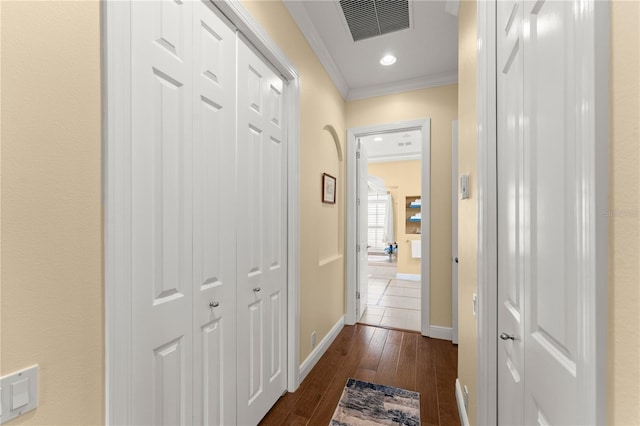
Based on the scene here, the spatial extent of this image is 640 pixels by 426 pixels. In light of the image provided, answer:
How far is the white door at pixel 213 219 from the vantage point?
121cm

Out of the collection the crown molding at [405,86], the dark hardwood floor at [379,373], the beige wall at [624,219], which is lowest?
the dark hardwood floor at [379,373]

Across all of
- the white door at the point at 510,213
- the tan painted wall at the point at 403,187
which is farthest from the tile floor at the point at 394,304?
the white door at the point at 510,213

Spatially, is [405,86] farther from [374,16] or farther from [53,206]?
[53,206]

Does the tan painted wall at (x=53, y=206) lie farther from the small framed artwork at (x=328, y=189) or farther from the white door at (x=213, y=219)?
the small framed artwork at (x=328, y=189)

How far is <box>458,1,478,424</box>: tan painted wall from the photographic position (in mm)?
1374

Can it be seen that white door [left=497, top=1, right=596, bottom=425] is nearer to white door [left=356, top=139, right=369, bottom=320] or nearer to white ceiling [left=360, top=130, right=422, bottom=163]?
white door [left=356, top=139, right=369, bottom=320]

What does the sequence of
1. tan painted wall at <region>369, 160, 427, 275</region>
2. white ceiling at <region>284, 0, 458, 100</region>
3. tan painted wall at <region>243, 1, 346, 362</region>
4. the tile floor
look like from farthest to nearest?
tan painted wall at <region>369, 160, 427, 275</region>
the tile floor
white ceiling at <region>284, 0, 458, 100</region>
tan painted wall at <region>243, 1, 346, 362</region>

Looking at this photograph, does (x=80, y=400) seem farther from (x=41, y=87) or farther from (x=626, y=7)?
(x=626, y=7)

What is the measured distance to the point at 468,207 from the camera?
1521 millimetres

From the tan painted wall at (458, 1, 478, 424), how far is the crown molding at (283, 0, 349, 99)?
1152mm

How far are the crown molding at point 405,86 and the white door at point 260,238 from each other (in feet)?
5.58

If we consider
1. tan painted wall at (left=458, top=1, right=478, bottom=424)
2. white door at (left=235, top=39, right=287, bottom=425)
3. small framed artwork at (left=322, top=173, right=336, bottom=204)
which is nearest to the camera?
tan painted wall at (left=458, top=1, right=478, bottom=424)

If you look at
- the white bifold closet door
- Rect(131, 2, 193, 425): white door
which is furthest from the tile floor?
Rect(131, 2, 193, 425): white door

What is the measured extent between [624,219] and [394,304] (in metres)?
4.17
